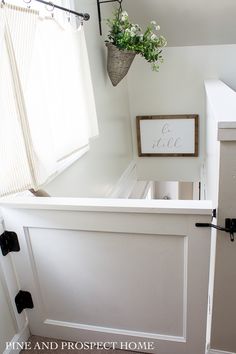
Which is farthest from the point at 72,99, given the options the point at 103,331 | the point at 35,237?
the point at 103,331

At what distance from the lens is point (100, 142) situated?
2.37m

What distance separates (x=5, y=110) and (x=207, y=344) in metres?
1.39

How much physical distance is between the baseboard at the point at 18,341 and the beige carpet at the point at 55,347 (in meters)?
0.03

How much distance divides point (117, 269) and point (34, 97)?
83 centimetres

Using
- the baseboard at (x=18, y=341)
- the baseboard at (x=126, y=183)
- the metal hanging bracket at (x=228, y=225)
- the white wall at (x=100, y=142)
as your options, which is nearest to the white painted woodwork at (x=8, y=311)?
the baseboard at (x=18, y=341)

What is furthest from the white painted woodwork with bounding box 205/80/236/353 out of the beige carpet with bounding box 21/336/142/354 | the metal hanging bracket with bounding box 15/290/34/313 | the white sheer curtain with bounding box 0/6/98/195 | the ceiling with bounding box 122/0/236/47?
the ceiling with bounding box 122/0/236/47

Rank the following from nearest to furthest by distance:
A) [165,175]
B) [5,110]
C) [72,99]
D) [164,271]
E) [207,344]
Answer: [5,110] → [164,271] → [207,344] → [72,99] → [165,175]

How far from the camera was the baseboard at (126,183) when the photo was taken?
279cm

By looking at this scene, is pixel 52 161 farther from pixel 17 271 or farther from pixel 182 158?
pixel 182 158

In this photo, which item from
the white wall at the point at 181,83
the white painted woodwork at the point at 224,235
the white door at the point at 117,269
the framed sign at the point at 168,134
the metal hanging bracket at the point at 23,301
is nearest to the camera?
the white painted woodwork at the point at 224,235

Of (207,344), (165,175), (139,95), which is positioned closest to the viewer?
(207,344)

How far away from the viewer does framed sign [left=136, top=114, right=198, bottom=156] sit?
128 inches

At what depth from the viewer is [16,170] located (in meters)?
1.13

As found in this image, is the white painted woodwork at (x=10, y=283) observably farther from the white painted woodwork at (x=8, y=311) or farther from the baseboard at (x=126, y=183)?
the baseboard at (x=126, y=183)
